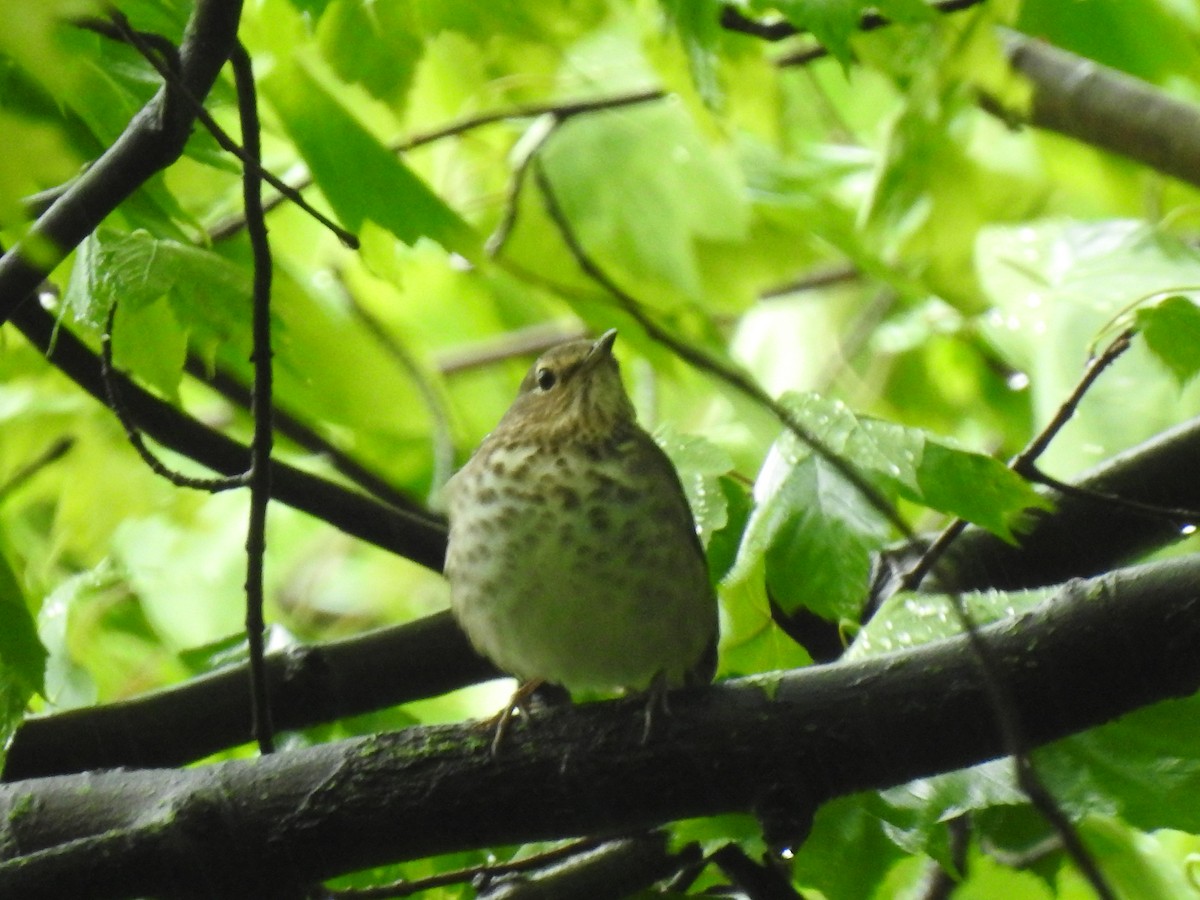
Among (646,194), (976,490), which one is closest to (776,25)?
(646,194)

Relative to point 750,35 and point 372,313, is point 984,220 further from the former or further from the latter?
point 372,313

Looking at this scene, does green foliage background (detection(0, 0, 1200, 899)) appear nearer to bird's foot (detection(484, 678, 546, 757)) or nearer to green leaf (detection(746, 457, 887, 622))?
green leaf (detection(746, 457, 887, 622))

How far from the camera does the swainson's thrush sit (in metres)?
2.50

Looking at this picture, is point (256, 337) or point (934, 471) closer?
point (256, 337)

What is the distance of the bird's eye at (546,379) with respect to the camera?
9.91ft

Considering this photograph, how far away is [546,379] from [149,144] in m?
1.53

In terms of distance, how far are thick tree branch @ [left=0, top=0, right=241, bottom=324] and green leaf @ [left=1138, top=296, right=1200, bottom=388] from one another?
119 cm

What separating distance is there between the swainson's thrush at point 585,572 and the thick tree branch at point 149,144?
109cm

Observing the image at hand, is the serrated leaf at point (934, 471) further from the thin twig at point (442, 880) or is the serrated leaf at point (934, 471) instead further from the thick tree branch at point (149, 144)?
the thick tree branch at point (149, 144)

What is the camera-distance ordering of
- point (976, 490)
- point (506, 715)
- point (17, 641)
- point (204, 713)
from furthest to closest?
point (204, 713)
point (506, 715)
point (976, 490)
point (17, 641)

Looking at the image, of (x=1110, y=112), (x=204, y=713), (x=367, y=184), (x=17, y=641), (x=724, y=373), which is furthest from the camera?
(x=1110, y=112)

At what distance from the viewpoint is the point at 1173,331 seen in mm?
1967

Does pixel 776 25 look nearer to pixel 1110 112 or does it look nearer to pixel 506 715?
pixel 1110 112

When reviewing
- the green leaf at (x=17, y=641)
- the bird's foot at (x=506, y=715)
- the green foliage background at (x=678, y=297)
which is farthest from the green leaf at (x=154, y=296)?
the bird's foot at (x=506, y=715)
